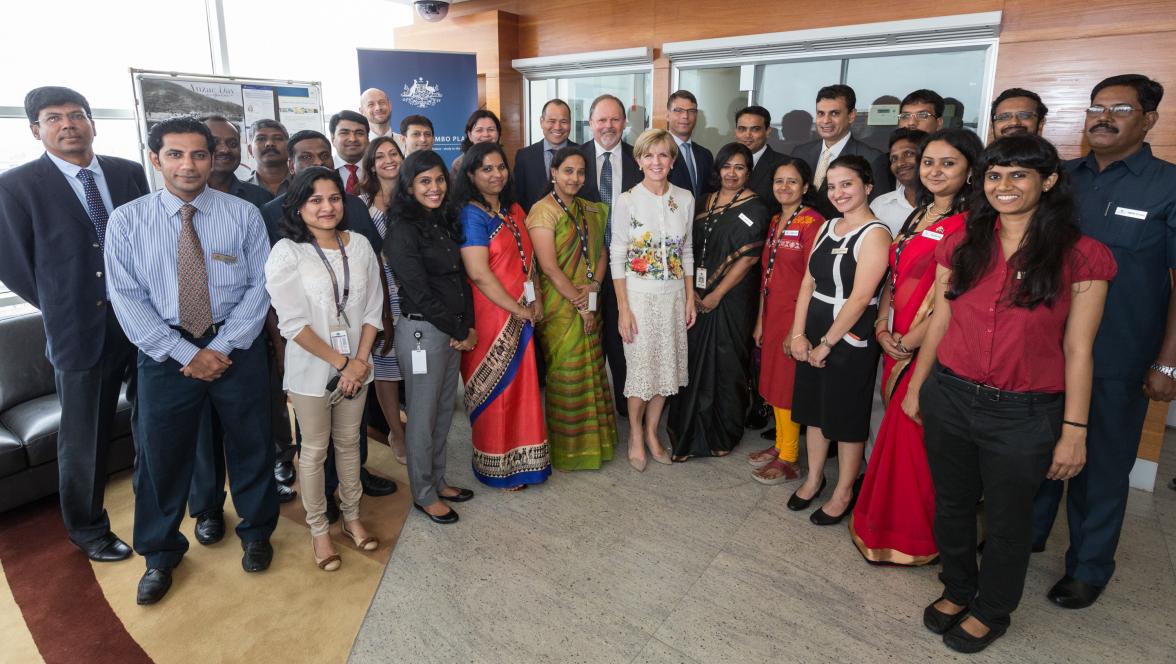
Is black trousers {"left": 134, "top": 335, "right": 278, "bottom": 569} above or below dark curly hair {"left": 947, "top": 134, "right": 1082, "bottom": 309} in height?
below

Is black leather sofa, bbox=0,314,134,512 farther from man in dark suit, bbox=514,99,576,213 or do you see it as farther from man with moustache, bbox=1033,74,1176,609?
man with moustache, bbox=1033,74,1176,609

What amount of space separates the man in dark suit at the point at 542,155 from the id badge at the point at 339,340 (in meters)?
1.77

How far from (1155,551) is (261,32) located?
24.3ft

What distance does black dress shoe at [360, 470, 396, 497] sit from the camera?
3260 mm

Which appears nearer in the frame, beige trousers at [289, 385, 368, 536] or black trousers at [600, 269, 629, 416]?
beige trousers at [289, 385, 368, 536]

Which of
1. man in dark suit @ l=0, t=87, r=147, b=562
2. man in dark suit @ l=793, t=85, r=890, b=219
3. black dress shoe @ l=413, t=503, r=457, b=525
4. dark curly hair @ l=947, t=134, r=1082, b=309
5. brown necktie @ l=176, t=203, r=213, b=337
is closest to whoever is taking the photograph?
dark curly hair @ l=947, t=134, r=1082, b=309

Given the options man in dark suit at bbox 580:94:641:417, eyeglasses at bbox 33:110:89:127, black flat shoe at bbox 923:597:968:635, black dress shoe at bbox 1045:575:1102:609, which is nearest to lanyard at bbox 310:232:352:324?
eyeglasses at bbox 33:110:89:127

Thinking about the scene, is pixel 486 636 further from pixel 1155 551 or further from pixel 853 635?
pixel 1155 551

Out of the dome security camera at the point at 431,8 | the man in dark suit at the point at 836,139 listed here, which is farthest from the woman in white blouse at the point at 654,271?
the dome security camera at the point at 431,8

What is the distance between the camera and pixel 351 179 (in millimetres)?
3539

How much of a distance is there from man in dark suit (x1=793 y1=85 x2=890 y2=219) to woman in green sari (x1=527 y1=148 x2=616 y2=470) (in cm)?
130

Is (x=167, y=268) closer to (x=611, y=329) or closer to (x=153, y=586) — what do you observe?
(x=153, y=586)

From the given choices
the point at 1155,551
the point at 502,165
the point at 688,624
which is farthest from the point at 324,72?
the point at 1155,551

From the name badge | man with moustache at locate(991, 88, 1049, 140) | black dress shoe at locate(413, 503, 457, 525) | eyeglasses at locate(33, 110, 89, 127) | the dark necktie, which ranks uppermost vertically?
man with moustache at locate(991, 88, 1049, 140)
